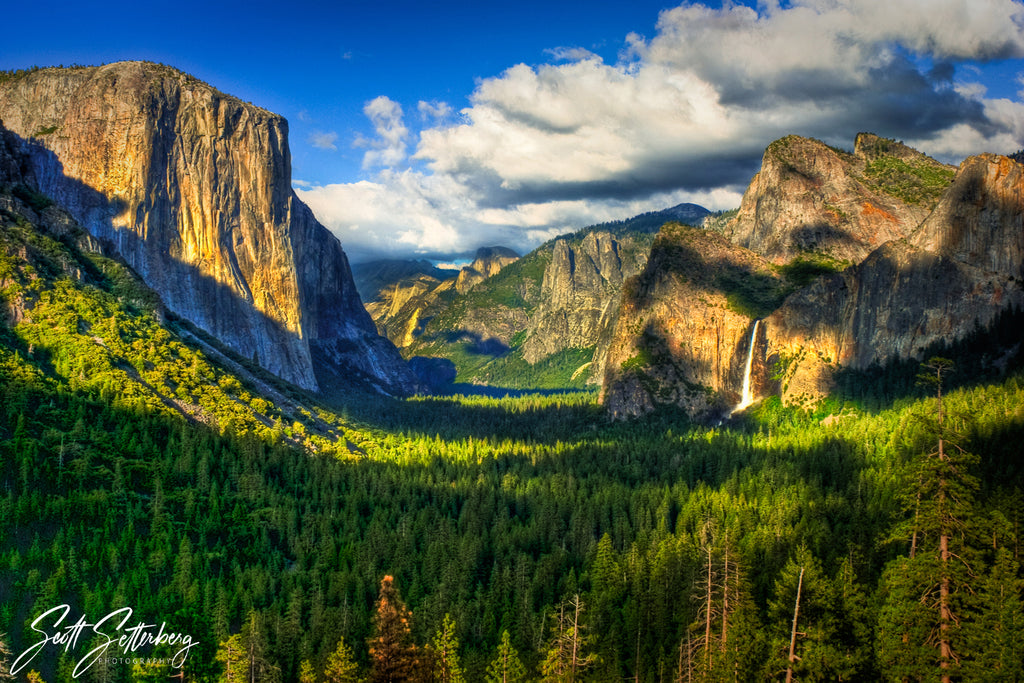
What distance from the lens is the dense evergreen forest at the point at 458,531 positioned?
38.8m

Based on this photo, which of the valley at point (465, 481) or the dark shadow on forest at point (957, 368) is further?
the dark shadow on forest at point (957, 368)

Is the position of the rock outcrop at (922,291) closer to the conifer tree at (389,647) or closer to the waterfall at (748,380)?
the waterfall at (748,380)

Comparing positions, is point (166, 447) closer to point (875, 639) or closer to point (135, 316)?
point (135, 316)

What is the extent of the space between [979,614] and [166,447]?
97.7 m

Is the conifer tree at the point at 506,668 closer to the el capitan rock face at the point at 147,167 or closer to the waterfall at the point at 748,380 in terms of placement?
the waterfall at the point at 748,380

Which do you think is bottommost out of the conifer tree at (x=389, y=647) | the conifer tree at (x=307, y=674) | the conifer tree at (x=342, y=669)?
the conifer tree at (x=307, y=674)

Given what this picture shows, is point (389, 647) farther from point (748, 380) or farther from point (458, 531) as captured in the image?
point (748, 380)

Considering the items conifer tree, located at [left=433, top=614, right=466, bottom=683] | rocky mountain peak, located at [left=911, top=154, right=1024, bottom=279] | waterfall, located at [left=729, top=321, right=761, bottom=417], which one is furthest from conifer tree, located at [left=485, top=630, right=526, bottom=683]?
waterfall, located at [left=729, top=321, right=761, bottom=417]

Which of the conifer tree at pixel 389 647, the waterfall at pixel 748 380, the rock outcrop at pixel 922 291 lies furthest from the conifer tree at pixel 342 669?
the waterfall at pixel 748 380

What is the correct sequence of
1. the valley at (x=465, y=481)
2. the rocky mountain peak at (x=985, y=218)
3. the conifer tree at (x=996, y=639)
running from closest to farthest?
the conifer tree at (x=996, y=639), the valley at (x=465, y=481), the rocky mountain peak at (x=985, y=218)

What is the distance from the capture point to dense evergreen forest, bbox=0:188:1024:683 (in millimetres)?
38750

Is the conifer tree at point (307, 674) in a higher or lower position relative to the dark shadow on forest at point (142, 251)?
lower

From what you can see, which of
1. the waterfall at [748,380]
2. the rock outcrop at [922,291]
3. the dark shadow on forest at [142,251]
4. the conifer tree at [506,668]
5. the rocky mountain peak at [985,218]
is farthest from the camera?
the waterfall at [748,380]

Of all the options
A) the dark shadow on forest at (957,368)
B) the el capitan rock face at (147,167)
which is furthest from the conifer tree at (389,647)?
the el capitan rock face at (147,167)
